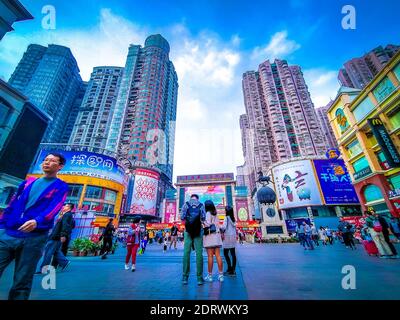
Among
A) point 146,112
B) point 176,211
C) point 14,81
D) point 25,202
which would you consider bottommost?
point 25,202

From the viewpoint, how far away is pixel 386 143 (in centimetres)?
1552

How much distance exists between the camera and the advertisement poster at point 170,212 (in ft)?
179

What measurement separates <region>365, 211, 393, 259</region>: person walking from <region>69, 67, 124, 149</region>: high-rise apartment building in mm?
71356

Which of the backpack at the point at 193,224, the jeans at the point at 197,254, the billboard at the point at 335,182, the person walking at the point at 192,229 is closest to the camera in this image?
the jeans at the point at 197,254

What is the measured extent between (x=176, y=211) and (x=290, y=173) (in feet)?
114

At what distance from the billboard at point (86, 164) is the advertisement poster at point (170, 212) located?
1037 inches

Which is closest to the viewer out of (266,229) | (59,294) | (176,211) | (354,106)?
(59,294)

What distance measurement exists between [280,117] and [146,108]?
162 feet

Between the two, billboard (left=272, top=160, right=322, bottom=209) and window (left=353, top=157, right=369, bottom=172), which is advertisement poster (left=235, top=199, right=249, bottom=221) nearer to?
billboard (left=272, top=160, right=322, bottom=209)

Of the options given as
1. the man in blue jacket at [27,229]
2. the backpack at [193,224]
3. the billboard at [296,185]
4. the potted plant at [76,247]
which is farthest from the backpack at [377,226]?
the billboard at [296,185]

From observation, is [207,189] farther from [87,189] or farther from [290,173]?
[87,189]

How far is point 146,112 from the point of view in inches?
2704

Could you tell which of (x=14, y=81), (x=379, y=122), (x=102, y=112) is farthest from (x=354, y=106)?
(x=14, y=81)

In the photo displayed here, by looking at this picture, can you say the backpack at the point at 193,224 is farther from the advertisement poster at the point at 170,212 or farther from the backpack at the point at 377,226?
the advertisement poster at the point at 170,212
